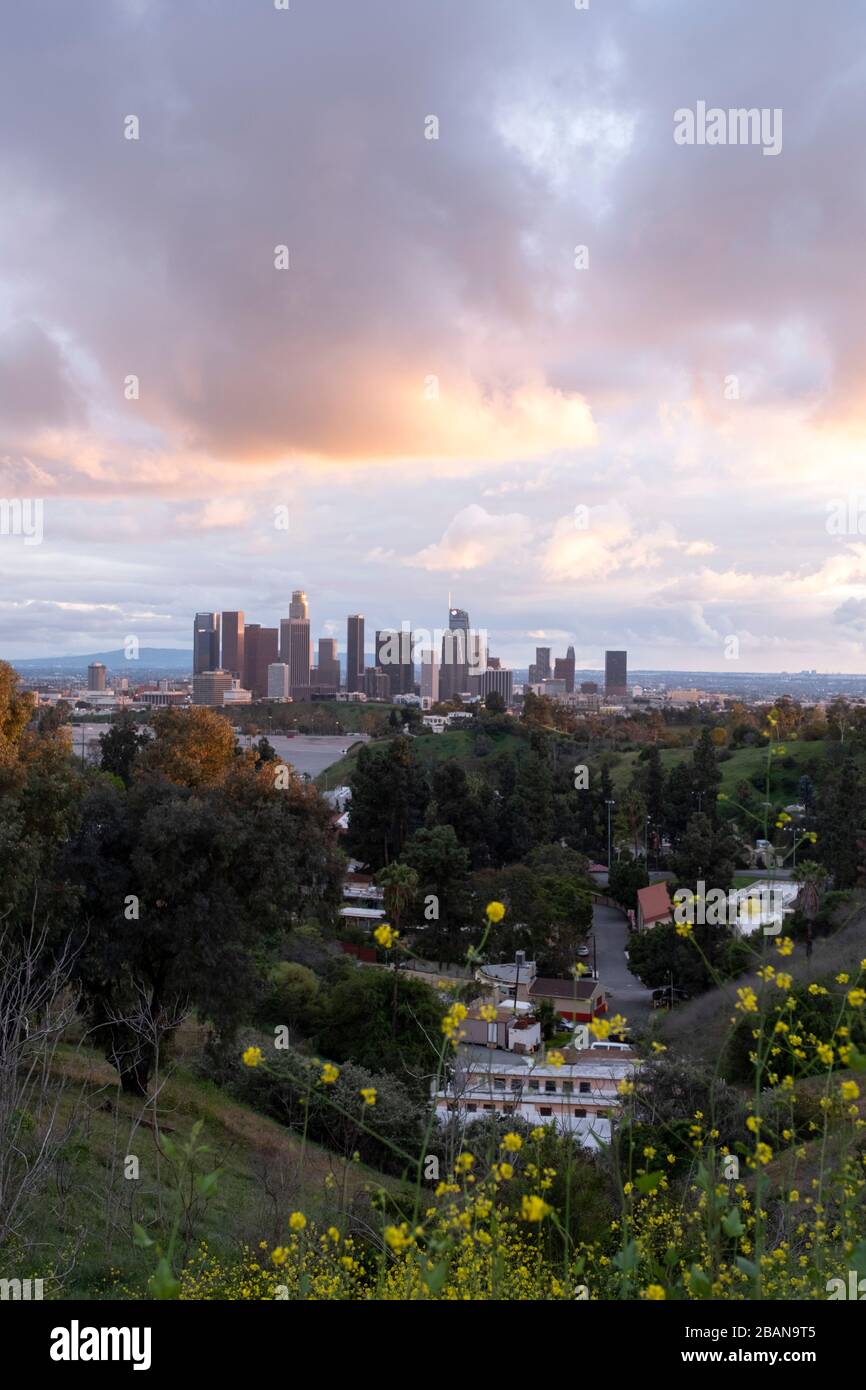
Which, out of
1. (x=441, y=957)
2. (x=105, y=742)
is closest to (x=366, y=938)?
(x=441, y=957)

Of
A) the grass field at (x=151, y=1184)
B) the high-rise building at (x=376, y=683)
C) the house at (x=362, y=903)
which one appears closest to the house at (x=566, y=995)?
the house at (x=362, y=903)

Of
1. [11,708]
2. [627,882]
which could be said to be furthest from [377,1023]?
[627,882]

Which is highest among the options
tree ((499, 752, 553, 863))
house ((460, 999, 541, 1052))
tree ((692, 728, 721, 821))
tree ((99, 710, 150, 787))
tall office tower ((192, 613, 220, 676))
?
tall office tower ((192, 613, 220, 676))

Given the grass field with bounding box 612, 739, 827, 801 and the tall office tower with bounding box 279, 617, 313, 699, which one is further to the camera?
the tall office tower with bounding box 279, 617, 313, 699

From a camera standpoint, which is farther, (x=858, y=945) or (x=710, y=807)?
(x=710, y=807)

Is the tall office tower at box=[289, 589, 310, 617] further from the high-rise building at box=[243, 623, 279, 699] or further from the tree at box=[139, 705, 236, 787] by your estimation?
the tree at box=[139, 705, 236, 787]

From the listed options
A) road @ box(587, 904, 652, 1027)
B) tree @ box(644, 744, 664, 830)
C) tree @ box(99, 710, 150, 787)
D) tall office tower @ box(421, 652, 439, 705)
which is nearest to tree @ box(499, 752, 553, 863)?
road @ box(587, 904, 652, 1027)
